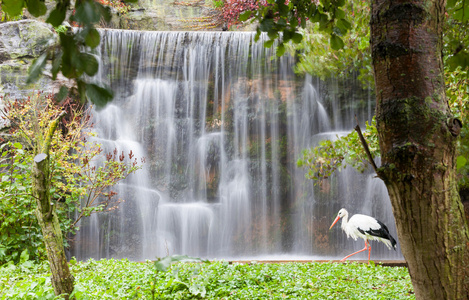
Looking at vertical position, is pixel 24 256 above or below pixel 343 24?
below

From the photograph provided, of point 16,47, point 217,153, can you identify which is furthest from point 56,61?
point 16,47

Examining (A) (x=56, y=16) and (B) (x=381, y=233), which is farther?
(B) (x=381, y=233)

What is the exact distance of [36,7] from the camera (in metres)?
0.91

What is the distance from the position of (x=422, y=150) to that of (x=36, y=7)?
1.19 metres

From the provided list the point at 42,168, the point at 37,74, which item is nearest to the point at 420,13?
the point at 37,74

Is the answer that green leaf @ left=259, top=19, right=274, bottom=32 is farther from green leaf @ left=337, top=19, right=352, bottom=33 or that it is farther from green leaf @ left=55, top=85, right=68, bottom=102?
green leaf @ left=55, top=85, right=68, bottom=102

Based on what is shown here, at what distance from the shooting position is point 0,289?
3979mm

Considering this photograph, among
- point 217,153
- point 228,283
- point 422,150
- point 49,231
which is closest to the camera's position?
point 422,150

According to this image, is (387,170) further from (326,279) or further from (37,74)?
(326,279)

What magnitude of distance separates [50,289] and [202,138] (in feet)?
24.9

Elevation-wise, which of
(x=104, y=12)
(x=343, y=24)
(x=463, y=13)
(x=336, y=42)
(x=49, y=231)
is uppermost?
(x=343, y=24)

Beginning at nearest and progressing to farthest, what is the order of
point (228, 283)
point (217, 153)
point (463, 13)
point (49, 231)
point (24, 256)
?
point (463, 13) → point (49, 231) → point (228, 283) → point (24, 256) → point (217, 153)

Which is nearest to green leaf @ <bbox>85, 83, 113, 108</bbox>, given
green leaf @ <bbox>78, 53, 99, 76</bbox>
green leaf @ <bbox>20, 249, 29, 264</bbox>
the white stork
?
green leaf @ <bbox>78, 53, 99, 76</bbox>

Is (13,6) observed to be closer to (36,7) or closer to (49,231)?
(36,7)
